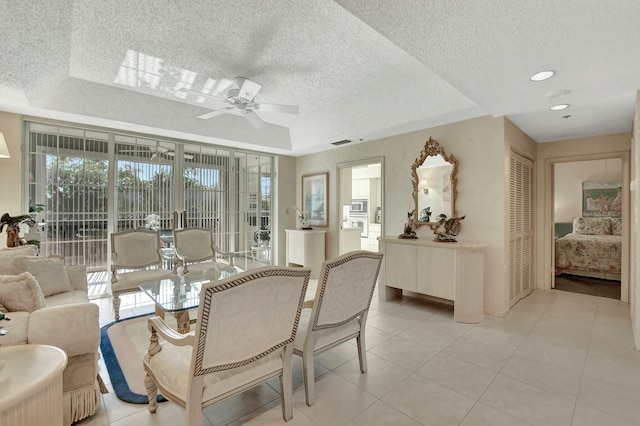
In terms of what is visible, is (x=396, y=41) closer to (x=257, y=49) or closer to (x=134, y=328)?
(x=257, y=49)

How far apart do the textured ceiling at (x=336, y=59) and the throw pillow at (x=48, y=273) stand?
184 centimetres

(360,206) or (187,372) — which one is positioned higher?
(360,206)

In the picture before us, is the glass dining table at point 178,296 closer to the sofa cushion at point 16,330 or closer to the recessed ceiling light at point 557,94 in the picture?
the sofa cushion at point 16,330

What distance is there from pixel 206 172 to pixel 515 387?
520cm

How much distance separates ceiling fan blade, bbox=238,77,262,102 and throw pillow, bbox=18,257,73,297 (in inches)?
96.3

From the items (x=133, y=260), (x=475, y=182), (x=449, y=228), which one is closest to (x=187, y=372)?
(x=133, y=260)

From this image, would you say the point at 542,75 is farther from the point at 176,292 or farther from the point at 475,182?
the point at 176,292

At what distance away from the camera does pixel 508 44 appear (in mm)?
2045

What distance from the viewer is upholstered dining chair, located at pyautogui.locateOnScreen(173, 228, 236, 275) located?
432 centimetres

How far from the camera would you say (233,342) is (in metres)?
1.50

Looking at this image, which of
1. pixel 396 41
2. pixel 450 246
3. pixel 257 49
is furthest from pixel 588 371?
pixel 257 49

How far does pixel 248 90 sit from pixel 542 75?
266 cm

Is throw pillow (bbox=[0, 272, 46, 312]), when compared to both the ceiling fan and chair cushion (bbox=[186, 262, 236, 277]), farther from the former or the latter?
the ceiling fan

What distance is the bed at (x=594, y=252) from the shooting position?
5.30 meters
